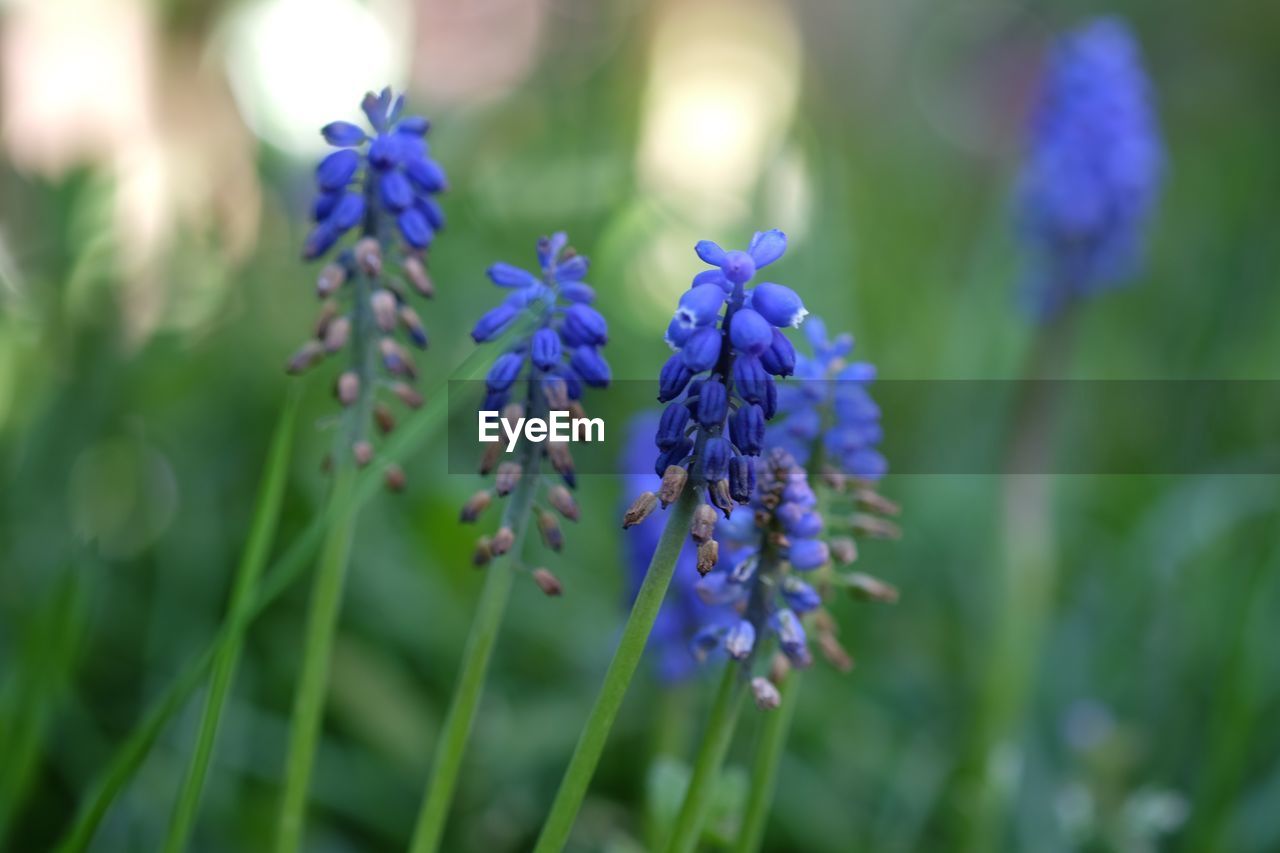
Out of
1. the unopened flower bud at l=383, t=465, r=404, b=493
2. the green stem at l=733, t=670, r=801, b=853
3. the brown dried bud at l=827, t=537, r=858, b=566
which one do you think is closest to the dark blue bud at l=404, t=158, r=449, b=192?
the unopened flower bud at l=383, t=465, r=404, b=493

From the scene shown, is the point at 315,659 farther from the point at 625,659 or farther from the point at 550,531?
the point at 625,659

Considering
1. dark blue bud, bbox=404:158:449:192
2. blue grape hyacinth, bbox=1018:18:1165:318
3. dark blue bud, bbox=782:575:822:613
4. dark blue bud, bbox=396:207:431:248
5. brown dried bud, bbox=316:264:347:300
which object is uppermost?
blue grape hyacinth, bbox=1018:18:1165:318

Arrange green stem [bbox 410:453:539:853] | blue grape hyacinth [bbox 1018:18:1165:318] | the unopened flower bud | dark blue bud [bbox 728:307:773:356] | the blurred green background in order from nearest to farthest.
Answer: dark blue bud [bbox 728:307:773:356] → green stem [bbox 410:453:539:853] → the unopened flower bud → the blurred green background → blue grape hyacinth [bbox 1018:18:1165:318]

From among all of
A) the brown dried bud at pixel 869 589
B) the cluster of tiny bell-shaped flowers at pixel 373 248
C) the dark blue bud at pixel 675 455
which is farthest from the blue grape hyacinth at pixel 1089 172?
the dark blue bud at pixel 675 455

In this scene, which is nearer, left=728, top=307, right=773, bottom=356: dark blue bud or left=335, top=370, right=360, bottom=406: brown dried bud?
left=728, top=307, right=773, bottom=356: dark blue bud

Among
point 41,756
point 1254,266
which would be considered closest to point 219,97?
point 41,756

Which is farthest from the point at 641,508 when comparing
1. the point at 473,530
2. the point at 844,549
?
the point at 473,530

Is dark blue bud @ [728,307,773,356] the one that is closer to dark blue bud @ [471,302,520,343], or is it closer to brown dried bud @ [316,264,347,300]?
dark blue bud @ [471,302,520,343]
